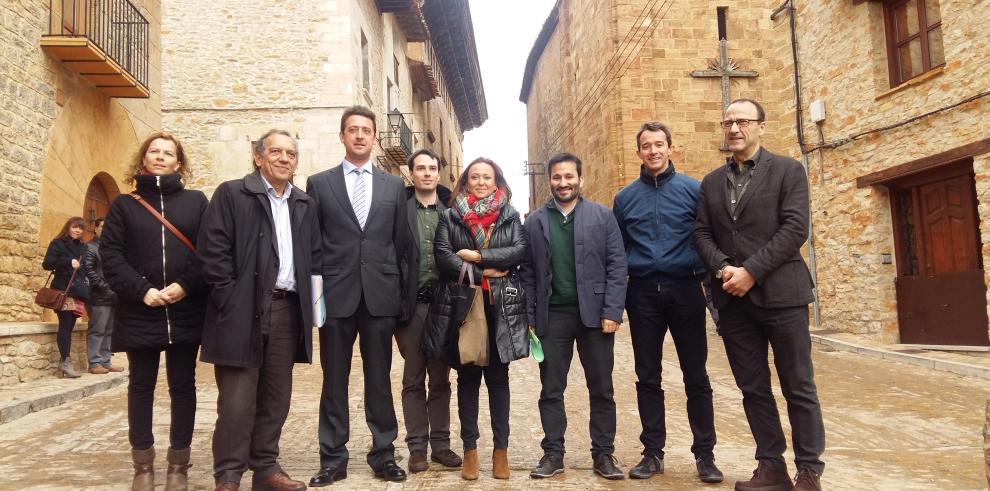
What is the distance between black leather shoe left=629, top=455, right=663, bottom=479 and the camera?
4.08 meters

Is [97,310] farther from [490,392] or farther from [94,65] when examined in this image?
[490,392]

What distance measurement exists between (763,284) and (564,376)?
120 centimetres

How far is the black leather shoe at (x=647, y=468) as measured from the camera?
4078 mm

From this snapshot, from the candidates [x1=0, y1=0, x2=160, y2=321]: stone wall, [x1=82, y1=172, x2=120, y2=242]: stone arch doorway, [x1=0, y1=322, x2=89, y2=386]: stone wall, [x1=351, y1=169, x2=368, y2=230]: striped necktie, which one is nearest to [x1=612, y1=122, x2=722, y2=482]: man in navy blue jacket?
[x1=351, y1=169, x2=368, y2=230]: striped necktie

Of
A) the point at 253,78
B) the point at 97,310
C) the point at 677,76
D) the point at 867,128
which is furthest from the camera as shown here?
the point at 677,76

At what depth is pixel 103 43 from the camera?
9570 mm

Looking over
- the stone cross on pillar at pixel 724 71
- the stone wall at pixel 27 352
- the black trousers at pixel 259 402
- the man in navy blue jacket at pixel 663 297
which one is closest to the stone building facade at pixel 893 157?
the man in navy blue jacket at pixel 663 297

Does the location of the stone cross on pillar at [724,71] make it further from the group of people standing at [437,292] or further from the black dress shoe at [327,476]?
the black dress shoe at [327,476]

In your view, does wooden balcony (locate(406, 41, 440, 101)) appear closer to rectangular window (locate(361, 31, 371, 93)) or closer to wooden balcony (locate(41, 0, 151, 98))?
rectangular window (locate(361, 31, 371, 93))

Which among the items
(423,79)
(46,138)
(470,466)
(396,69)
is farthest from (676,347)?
(423,79)

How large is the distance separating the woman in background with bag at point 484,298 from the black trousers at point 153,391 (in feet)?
4.17

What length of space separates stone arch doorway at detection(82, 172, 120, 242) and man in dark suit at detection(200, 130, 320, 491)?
7277mm

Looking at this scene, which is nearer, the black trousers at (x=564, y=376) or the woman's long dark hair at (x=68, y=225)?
the black trousers at (x=564, y=376)

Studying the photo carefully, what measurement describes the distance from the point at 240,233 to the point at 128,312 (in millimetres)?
686
